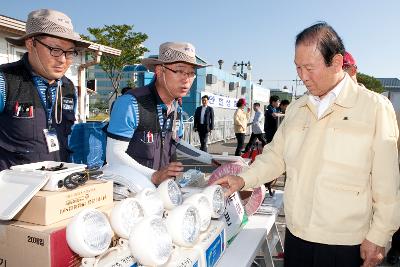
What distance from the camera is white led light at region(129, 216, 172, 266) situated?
4.08 ft

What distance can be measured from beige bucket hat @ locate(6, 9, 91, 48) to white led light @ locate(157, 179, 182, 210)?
111 cm

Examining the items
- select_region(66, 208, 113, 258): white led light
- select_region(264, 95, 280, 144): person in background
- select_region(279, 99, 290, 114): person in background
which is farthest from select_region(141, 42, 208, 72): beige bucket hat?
select_region(279, 99, 290, 114): person in background

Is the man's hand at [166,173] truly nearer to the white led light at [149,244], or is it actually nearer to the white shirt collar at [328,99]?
the white led light at [149,244]

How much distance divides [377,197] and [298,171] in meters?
0.39

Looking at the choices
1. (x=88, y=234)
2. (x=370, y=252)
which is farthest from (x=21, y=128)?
(x=370, y=252)

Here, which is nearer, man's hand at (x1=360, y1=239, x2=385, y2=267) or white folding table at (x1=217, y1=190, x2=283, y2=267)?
man's hand at (x1=360, y1=239, x2=385, y2=267)

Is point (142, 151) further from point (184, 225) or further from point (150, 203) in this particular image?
point (184, 225)

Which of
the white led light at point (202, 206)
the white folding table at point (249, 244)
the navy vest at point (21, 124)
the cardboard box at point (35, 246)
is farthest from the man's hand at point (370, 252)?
the navy vest at point (21, 124)

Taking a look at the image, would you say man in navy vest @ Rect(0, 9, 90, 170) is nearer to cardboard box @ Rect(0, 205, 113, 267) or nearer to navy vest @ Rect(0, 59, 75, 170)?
navy vest @ Rect(0, 59, 75, 170)

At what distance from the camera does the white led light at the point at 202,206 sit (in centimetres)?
162

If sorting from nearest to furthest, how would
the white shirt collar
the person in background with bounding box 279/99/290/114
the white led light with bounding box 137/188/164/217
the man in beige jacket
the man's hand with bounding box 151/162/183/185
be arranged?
the white led light with bounding box 137/188/164/217 < the man in beige jacket < the white shirt collar < the man's hand with bounding box 151/162/183/185 < the person in background with bounding box 279/99/290/114

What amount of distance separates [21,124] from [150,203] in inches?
43.0

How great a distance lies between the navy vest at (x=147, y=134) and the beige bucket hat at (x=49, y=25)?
57 centimetres

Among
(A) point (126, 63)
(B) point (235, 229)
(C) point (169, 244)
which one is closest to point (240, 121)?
(B) point (235, 229)
